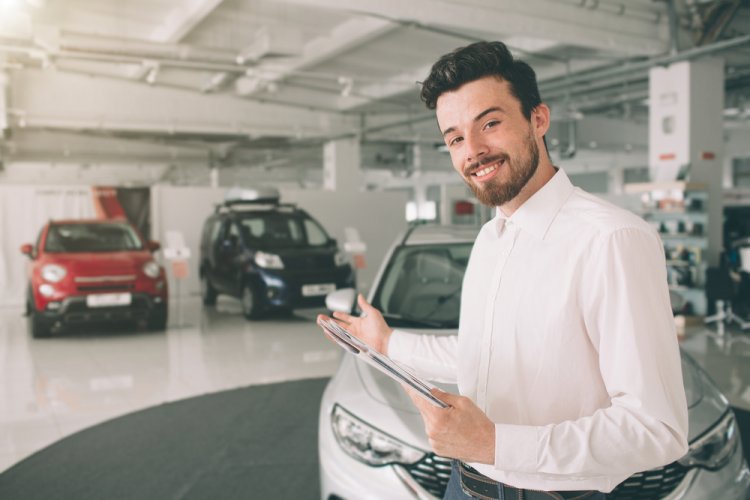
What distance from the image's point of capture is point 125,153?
63.6 feet

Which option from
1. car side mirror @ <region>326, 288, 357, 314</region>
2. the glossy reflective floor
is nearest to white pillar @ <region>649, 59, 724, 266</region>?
the glossy reflective floor

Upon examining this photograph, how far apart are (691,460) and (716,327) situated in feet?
22.8

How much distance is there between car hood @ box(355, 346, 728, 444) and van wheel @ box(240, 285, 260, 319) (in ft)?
20.4

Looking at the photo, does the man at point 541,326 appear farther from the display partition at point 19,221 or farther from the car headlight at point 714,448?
the display partition at point 19,221

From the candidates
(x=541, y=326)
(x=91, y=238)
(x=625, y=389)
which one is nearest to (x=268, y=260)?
(x=91, y=238)

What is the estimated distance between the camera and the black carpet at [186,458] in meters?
3.15

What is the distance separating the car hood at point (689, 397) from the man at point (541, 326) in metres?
0.96

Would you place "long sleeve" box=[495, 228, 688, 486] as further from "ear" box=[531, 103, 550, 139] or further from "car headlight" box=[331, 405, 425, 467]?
"car headlight" box=[331, 405, 425, 467]

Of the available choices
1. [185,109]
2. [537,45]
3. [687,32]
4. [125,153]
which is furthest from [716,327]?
[125,153]

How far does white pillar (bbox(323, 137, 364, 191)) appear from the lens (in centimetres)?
1549

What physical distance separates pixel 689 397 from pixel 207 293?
8.86m

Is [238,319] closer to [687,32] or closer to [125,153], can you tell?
[687,32]

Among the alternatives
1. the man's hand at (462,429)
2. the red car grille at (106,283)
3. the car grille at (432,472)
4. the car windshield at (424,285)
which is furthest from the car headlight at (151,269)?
the man's hand at (462,429)

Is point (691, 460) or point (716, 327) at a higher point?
point (691, 460)
